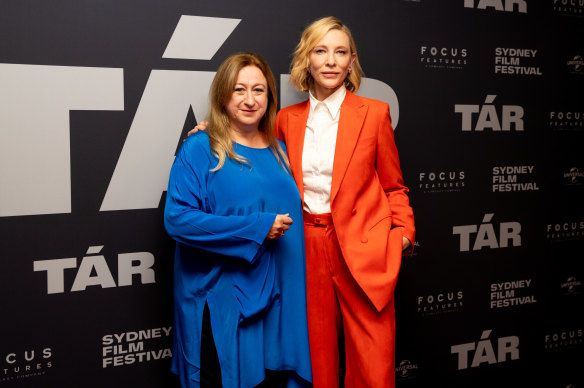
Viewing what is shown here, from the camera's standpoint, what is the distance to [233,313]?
1677 mm

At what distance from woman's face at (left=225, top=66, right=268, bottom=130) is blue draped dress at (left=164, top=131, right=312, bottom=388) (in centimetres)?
10

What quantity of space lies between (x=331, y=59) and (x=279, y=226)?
656 millimetres

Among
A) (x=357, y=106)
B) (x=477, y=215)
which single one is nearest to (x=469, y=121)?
(x=477, y=215)

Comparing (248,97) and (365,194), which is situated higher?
(248,97)

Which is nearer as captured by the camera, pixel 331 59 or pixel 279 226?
pixel 279 226

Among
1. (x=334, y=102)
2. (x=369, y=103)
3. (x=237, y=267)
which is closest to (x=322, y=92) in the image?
(x=334, y=102)

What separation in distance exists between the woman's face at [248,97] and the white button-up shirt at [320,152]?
246 millimetres

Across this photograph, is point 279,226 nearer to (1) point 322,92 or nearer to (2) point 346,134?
(2) point 346,134

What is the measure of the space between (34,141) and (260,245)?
96cm

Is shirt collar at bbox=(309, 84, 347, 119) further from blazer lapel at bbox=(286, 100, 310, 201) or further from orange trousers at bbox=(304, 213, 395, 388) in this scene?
orange trousers at bbox=(304, 213, 395, 388)

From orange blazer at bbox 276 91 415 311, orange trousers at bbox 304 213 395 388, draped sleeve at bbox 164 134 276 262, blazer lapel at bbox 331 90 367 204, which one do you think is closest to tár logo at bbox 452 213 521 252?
orange blazer at bbox 276 91 415 311

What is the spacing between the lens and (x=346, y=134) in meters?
1.91

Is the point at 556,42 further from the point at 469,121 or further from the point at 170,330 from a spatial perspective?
the point at 170,330

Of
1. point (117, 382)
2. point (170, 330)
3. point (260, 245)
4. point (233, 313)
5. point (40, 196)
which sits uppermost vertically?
point (40, 196)
